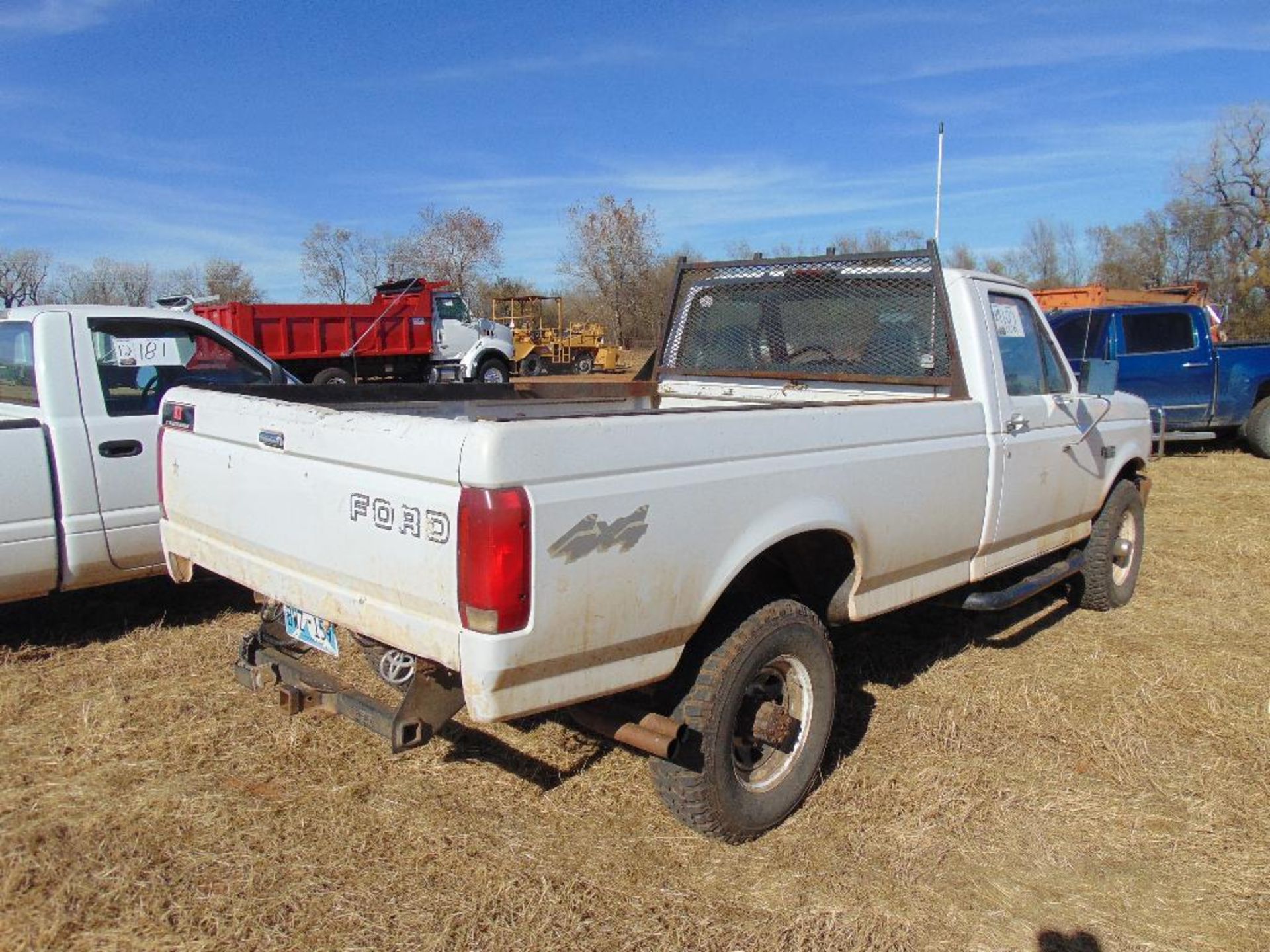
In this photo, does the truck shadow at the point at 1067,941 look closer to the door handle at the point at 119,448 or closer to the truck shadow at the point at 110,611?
the truck shadow at the point at 110,611

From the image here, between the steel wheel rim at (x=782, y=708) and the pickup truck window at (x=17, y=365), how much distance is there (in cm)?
390

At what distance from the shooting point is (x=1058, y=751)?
401 centimetres

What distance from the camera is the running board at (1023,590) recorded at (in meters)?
4.33

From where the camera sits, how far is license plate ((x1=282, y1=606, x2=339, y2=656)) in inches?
123

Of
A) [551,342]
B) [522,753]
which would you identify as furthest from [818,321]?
[551,342]

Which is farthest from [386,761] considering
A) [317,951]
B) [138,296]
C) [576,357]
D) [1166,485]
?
[138,296]

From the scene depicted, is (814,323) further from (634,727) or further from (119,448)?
(119,448)

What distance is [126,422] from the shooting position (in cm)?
495

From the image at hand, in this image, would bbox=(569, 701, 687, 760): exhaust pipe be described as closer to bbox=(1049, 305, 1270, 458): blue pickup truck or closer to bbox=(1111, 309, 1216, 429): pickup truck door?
bbox=(1049, 305, 1270, 458): blue pickup truck

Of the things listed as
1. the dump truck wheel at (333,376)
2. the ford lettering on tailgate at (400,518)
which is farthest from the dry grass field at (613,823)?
the dump truck wheel at (333,376)

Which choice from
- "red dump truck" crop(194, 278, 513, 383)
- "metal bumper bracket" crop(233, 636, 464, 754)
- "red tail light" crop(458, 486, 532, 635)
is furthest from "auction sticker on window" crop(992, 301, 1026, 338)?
"red dump truck" crop(194, 278, 513, 383)

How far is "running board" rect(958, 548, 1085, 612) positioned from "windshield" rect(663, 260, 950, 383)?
3.40 feet

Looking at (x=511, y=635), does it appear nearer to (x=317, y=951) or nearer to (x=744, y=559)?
(x=744, y=559)

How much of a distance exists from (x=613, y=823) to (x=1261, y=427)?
1217cm
